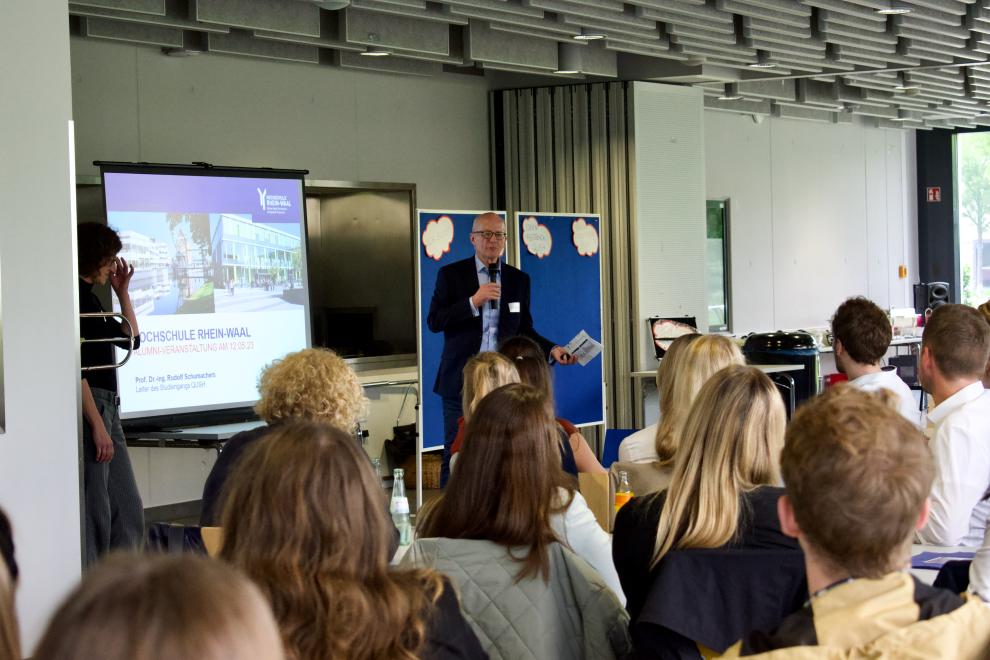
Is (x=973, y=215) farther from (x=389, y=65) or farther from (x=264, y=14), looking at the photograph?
(x=264, y=14)

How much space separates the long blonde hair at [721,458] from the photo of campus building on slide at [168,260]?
17.2 feet

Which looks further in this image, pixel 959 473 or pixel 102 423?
pixel 102 423

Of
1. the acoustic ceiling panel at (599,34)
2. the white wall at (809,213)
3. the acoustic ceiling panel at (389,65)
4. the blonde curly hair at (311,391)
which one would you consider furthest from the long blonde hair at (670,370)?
the white wall at (809,213)

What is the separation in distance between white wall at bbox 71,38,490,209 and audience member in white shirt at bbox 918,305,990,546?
19.0ft

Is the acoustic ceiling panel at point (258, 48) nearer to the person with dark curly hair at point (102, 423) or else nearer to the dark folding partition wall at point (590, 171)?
the dark folding partition wall at point (590, 171)

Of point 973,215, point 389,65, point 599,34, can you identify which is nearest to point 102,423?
point 599,34

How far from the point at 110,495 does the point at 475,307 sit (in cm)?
275

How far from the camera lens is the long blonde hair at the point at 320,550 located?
1.84 m

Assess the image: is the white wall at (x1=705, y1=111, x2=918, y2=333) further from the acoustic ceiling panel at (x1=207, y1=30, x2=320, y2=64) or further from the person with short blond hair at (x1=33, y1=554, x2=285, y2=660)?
the person with short blond hair at (x1=33, y1=554, x2=285, y2=660)

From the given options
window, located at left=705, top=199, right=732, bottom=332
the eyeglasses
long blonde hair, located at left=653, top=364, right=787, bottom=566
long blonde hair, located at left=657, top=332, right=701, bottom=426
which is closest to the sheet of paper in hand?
the eyeglasses

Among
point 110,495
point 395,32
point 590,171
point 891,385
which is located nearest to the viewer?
point 891,385

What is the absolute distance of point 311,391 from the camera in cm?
367

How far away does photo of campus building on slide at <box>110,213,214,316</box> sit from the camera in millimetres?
7355

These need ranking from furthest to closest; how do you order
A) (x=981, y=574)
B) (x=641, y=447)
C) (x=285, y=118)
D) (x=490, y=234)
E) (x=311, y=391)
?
(x=285, y=118), (x=490, y=234), (x=641, y=447), (x=311, y=391), (x=981, y=574)
